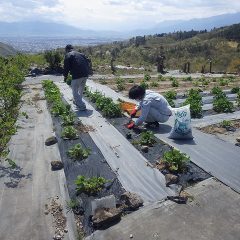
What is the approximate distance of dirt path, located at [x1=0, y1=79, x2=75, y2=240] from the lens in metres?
4.48

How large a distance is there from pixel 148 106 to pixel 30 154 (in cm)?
264

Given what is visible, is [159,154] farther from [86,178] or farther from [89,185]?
[89,185]

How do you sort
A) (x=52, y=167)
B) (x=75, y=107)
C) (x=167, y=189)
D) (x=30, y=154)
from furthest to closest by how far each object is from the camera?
(x=75, y=107)
(x=30, y=154)
(x=52, y=167)
(x=167, y=189)

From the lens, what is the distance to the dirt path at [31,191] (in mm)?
4477

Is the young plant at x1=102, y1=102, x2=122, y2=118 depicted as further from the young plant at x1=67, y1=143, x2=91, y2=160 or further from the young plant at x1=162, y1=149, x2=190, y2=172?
the young plant at x1=162, y1=149, x2=190, y2=172

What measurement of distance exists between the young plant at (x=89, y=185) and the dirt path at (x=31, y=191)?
0.24 meters

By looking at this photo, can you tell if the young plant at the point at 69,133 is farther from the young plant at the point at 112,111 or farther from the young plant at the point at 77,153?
the young plant at the point at 112,111

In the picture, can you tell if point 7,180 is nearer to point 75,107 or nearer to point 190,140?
point 190,140

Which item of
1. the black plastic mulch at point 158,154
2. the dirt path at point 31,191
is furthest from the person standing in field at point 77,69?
the dirt path at point 31,191

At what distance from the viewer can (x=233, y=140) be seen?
24.6 ft

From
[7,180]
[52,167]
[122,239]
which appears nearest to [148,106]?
[52,167]

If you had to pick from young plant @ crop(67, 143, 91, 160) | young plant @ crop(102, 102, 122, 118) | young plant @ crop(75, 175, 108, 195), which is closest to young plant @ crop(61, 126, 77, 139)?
young plant @ crop(67, 143, 91, 160)

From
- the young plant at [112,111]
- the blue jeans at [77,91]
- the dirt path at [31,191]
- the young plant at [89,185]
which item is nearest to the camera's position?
the dirt path at [31,191]

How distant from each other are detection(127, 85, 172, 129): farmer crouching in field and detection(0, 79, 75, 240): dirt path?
1.99 meters
